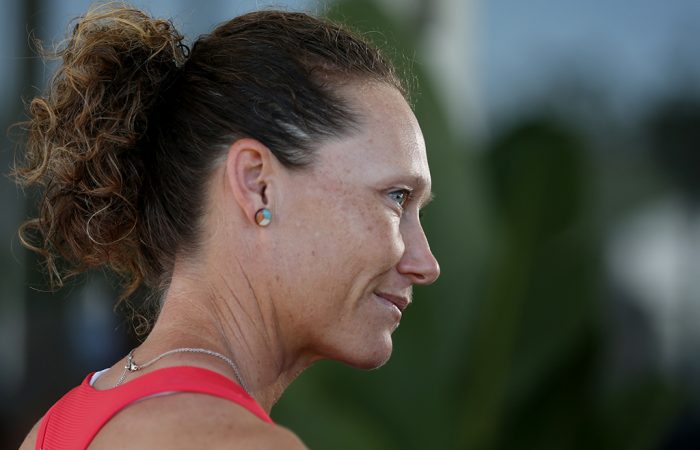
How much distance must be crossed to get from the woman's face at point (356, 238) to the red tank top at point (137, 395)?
207 millimetres

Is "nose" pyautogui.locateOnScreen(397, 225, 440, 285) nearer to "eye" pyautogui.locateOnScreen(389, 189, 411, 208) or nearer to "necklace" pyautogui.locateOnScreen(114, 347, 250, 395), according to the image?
"eye" pyautogui.locateOnScreen(389, 189, 411, 208)

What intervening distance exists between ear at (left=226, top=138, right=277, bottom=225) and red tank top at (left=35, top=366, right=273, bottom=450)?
0.79ft

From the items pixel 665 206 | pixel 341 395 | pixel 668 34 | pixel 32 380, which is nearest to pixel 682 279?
pixel 665 206

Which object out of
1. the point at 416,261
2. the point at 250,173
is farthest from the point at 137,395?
the point at 416,261

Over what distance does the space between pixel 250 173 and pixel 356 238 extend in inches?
6.6

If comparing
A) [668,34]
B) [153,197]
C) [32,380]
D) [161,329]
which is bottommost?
[32,380]

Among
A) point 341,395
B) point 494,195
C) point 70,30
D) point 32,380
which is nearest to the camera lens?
point 70,30

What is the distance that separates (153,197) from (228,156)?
207mm

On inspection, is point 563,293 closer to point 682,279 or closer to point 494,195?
point 494,195

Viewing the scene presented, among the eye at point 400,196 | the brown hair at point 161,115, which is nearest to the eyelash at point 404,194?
the eye at point 400,196

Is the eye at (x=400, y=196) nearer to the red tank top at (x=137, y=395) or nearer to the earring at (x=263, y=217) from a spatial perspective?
the earring at (x=263, y=217)

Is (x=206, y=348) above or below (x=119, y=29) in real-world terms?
below

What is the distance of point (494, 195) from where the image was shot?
16.1 feet

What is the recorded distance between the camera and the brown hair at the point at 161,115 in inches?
64.6
